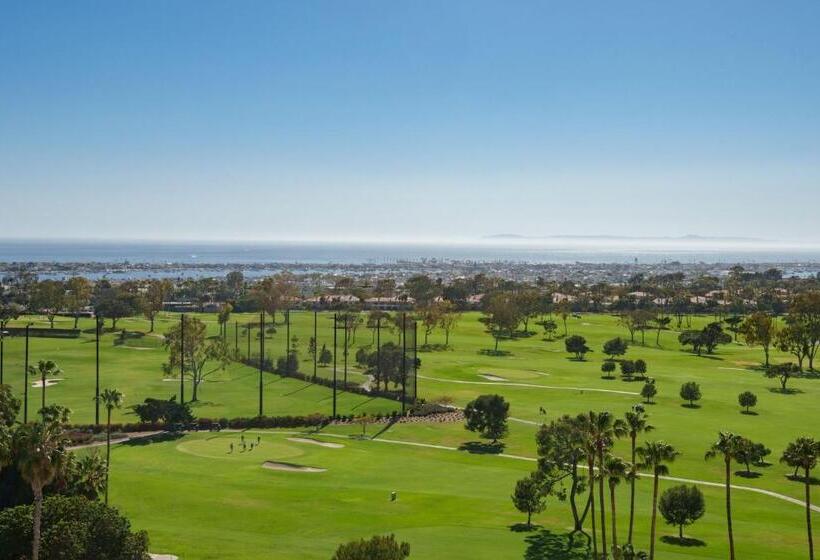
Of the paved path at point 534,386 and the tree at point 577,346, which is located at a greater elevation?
the tree at point 577,346

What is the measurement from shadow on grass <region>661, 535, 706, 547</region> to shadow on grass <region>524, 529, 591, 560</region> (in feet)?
14.7

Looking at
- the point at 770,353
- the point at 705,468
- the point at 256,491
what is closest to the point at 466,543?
the point at 256,491

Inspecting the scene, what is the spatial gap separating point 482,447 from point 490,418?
2589 mm

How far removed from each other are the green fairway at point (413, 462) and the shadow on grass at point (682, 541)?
60 centimetres

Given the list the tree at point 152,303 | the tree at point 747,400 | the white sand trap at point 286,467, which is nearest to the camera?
the white sand trap at point 286,467

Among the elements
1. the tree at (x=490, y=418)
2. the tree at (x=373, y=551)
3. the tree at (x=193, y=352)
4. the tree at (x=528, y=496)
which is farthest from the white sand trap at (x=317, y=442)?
the tree at (x=373, y=551)

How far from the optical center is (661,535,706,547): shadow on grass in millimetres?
39938

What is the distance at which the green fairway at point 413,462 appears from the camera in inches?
1577

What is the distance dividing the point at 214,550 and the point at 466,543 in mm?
12879

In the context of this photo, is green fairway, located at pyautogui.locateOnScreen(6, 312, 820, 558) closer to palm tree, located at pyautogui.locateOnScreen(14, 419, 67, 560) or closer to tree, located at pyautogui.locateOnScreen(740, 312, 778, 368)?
tree, located at pyautogui.locateOnScreen(740, 312, 778, 368)

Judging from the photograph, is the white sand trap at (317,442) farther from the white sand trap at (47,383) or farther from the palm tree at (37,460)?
the palm tree at (37,460)

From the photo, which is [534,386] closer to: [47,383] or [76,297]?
[47,383]

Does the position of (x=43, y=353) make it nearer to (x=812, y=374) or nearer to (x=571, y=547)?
(x=571, y=547)

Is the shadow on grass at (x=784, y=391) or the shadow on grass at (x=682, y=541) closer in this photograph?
the shadow on grass at (x=682, y=541)
